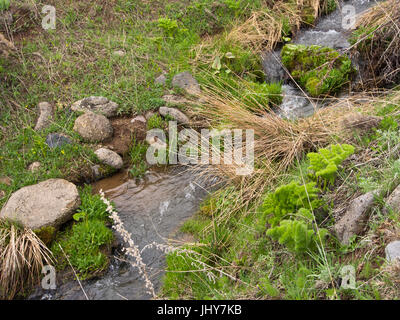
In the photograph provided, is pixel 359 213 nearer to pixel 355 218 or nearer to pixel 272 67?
pixel 355 218

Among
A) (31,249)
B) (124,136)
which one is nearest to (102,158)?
(124,136)

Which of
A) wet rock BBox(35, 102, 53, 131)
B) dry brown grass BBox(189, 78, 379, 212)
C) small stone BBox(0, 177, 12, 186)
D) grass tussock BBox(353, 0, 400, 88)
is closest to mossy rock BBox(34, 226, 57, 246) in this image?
small stone BBox(0, 177, 12, 186)

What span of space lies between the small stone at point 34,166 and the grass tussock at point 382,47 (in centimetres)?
422

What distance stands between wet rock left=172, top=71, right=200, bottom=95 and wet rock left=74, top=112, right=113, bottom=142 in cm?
126

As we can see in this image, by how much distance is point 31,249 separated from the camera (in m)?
3.44

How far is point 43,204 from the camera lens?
152 inches

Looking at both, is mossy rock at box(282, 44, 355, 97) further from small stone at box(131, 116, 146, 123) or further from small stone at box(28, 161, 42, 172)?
small stone at box(28, 161, 42, 172)

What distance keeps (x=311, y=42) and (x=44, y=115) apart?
4390 mm

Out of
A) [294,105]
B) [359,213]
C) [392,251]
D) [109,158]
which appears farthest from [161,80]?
[392,251]

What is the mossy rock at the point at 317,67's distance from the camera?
5.14 meters

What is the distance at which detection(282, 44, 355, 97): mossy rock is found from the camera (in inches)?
202

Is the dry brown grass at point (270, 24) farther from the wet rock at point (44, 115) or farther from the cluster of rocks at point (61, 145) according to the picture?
the wet rock at point (44, 115)
